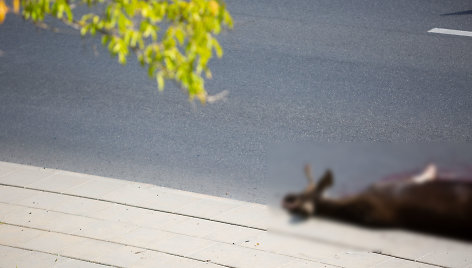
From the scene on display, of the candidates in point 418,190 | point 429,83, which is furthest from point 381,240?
point 429,83

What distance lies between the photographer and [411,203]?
102cm

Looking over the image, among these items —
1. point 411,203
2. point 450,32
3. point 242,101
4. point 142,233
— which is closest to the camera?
point 411,203

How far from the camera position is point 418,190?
3.35ft

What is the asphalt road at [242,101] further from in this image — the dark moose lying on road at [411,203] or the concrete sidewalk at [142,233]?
the dark moose lying on road at [411,203]

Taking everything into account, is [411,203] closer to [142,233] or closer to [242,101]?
[142,233]

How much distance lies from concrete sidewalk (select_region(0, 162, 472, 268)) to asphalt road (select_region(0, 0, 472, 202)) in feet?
1.46

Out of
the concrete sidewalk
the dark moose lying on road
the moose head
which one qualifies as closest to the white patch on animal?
the dark moose lying on road

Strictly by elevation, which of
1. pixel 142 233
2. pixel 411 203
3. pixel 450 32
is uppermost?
pixel 450 32

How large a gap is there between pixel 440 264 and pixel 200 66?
2874mm

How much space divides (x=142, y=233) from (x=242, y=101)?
119 inches

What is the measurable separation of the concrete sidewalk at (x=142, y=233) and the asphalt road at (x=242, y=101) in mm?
444

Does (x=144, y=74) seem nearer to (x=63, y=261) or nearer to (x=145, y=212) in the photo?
(x=145, y=212)

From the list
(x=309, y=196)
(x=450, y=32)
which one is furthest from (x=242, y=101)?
(x=309, y=196)

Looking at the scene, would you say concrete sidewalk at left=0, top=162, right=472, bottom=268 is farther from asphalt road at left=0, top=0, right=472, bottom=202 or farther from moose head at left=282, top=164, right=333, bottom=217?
moose head at left=282, top=164, right=333, bottom=217
